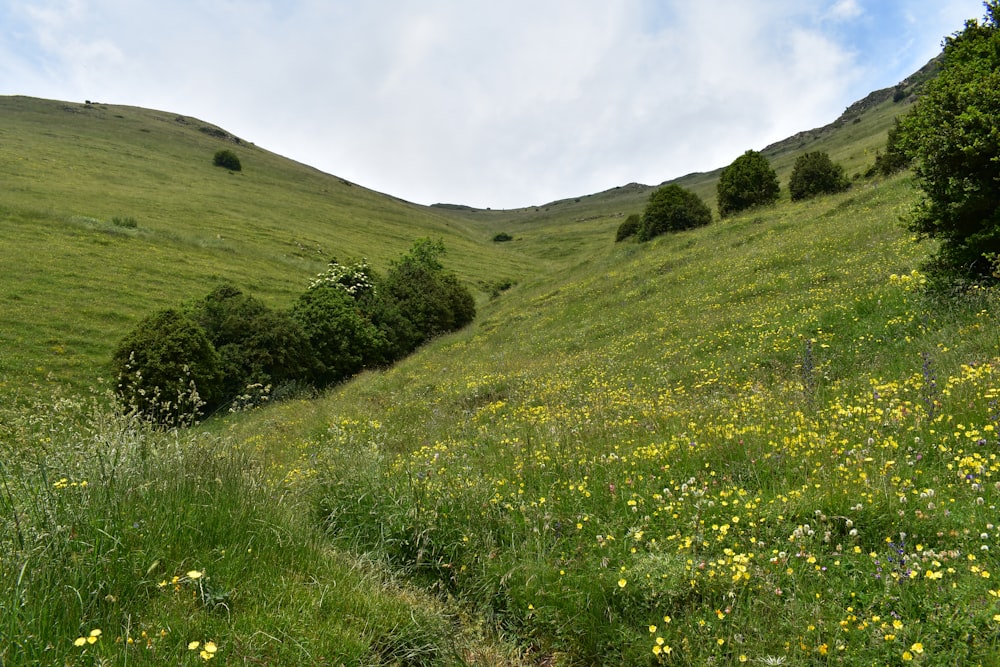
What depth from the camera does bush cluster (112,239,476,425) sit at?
22906 millimetres

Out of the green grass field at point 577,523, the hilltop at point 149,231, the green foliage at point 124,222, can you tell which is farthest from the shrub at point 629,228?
the green foliage at point 124,222

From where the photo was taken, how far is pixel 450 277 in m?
47.2

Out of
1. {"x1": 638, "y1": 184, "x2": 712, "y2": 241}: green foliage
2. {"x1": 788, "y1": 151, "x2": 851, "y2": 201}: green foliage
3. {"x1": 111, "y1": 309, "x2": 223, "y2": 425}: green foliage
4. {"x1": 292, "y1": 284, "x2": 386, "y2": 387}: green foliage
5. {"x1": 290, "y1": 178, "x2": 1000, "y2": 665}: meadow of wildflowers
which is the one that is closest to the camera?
{"x1": 290, "y1": 178, "x2": 1000, "y2": 665}: meadow of wildflowers

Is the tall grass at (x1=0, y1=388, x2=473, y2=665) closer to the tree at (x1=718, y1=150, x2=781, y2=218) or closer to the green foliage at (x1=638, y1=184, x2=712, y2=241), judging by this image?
the green foliage at (x1=638, y1=184, x2=712, y2=241)

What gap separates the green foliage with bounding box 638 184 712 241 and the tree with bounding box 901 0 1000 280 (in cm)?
3106

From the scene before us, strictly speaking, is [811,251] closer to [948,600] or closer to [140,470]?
[948,600]

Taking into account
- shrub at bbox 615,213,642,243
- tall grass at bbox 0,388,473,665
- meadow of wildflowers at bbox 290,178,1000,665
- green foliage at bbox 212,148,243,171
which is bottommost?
meadow of wildflowers at bbox 290,178,1000,665

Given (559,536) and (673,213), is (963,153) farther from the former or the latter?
(673,213)

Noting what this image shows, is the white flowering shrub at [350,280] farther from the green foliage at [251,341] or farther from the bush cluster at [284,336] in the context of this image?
the green foliage at [251,341]

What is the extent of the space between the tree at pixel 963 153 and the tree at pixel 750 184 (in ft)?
103

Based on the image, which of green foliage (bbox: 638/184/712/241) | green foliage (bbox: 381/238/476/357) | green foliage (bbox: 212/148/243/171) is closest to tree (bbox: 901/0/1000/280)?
green foliage (bbox: 381/238/476/357)

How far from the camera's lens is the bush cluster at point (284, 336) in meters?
22.9

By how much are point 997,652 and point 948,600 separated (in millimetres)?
438

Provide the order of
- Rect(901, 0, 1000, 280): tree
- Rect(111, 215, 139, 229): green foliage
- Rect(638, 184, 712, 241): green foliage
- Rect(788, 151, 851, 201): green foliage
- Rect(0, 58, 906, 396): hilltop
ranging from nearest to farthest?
Rect(901, 0, 1000, 280): tree → Rect(0, 58, 906, 396): hilltop → Rect(788, 151, 851, 201): green foliage → Rect(638, 184, 712, 241): green foliage → Rect(111, 215, 139, 229): green foliage
